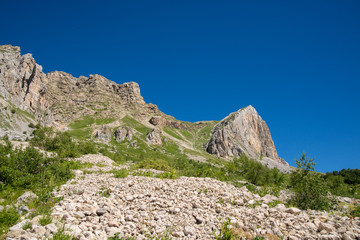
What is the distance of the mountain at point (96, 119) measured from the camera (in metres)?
89.4

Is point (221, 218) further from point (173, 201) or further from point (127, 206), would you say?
point (127, 206)

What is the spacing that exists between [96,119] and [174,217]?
143 metres

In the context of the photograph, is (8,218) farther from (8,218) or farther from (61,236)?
(61,236)

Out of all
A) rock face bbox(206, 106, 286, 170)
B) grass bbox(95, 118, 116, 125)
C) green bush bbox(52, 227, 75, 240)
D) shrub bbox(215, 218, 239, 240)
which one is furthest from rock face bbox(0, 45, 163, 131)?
shrub bbox(215, 218, 239, 240)

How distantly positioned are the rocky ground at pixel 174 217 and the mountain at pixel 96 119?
66742mm

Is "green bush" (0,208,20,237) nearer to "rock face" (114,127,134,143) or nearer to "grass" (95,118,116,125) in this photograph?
"rock face" (114,127,134,143)

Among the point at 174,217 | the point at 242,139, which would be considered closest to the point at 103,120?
the point at 242,139

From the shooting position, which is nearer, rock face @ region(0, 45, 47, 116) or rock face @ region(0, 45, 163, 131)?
rock face @ region(0, 45, 47, 116)

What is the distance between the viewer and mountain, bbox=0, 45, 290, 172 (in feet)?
293

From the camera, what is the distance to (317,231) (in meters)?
8.50

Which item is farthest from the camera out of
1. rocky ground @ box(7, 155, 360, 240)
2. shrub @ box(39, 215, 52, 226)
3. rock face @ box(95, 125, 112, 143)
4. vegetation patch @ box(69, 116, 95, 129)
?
vegetation patch @ box(69, 116, 95, 129)

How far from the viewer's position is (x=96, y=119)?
13900 cm

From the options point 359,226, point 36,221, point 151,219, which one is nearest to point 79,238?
point 36,221

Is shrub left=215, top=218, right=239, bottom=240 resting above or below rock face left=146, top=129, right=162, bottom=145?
below
